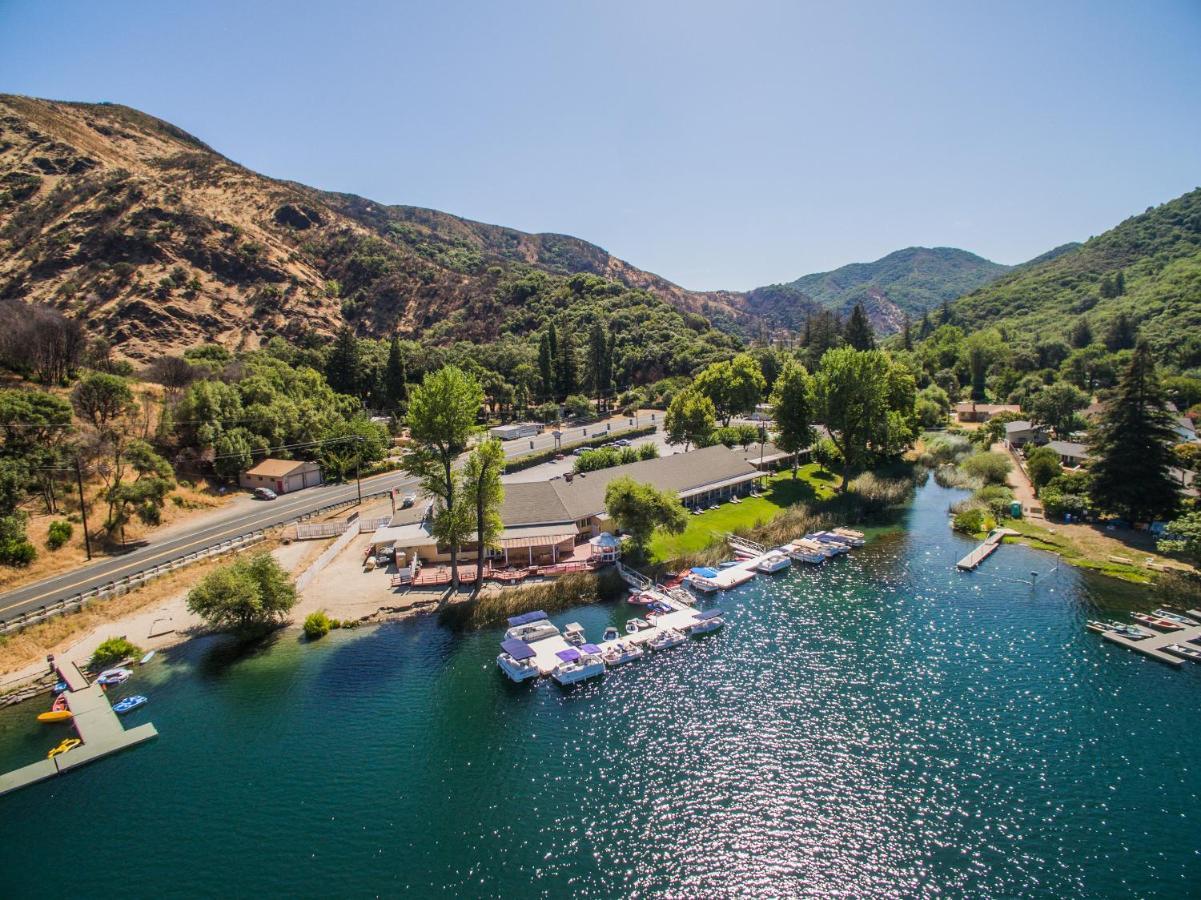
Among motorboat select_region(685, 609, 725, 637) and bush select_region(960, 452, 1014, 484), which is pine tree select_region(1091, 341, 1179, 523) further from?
motorboat select_region(685, 609, 725, 637)

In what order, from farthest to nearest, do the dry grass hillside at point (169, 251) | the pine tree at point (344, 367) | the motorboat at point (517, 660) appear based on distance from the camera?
the dry grass hillside at point (169, 251), the pine tree at point (344, 367), the motorboat at point (517, 660)

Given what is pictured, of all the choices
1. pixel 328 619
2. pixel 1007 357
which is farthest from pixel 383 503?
pixel 1007 357

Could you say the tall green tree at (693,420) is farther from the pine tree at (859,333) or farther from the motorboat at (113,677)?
the pine tree at (859,333)

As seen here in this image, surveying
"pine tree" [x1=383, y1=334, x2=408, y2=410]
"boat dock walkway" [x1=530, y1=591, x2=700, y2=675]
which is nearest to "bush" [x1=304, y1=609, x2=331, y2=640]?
"boat dock walkway" [x1=530, y1=591, x2=700, y2=675]

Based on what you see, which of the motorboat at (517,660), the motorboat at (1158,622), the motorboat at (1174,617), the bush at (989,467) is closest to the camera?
the motorboat at (517,660)

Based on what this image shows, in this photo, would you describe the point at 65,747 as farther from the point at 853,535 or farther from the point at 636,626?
the point at 853,535

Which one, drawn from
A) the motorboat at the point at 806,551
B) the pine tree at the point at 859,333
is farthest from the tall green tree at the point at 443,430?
the pine tree at the point at 859,333

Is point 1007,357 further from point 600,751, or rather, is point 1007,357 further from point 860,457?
point 600,751

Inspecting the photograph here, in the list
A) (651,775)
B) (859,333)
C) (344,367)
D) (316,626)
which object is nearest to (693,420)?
(316,626)
